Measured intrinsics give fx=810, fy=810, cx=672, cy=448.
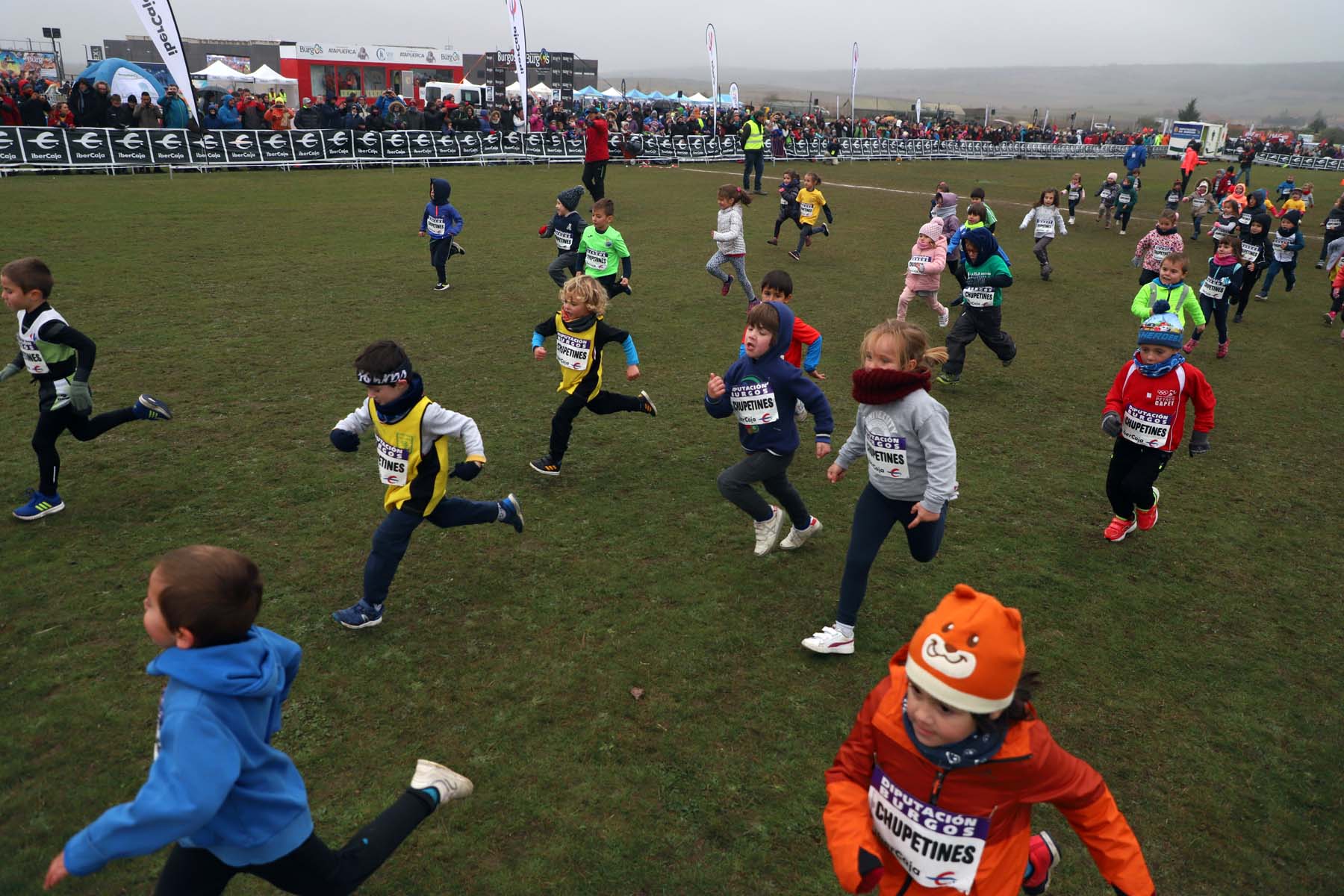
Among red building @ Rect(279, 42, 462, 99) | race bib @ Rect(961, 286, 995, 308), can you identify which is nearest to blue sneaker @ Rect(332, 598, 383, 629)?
race bib @ Rect(961, 286, 995, 308)

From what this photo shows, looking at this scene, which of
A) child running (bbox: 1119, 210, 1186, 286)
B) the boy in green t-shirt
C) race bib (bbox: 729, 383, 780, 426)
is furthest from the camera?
child running (bbox: 1119, 210, 1186, 286)

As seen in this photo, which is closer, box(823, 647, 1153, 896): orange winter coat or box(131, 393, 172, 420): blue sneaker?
box(823, 647, 1153, 896): orange winter coat

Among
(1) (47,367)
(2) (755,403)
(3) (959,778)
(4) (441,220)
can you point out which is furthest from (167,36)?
(3) (959,778)

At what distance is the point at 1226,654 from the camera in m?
5.27

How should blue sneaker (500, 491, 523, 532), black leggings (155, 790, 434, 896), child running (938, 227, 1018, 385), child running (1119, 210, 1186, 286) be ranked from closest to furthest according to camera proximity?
black leggings (155, 790, 434, 896) → blue sneaker (500, 491, 523, 532) → child running (938, 227, 1018, 385) → child running (1119, 210, 1186, 286)

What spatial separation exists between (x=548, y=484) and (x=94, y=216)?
51.3 ft

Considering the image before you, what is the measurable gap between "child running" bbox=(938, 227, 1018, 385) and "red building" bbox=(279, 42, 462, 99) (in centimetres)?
5341

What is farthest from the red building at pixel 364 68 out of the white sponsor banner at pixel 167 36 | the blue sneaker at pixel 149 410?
the blue sneaker at pixel 149 410

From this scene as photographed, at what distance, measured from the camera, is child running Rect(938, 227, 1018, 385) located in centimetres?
973

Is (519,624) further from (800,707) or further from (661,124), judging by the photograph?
(661,124)

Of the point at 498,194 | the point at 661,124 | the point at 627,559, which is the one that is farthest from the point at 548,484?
the point at 661,124

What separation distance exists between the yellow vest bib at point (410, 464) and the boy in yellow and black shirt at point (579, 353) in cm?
210

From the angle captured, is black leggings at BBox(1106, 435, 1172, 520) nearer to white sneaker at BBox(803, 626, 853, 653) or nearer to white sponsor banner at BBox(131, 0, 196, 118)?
white sneaker at BBox(803, 626, 853, 653)

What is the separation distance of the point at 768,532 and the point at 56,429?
5.38m
